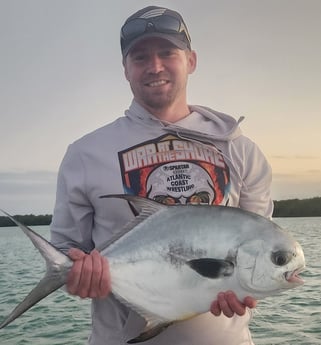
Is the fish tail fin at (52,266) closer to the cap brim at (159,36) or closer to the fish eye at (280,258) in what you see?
the fish eye at (280,258)

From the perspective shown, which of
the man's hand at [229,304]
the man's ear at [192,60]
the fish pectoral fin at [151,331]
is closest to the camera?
the man's hand at [229,304]

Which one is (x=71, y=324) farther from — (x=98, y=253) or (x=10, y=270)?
(x=10, y=270)

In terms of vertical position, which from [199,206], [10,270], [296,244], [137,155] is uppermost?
[137,155]

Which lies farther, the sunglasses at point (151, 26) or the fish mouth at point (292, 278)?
the sunglasses at point (151, 26)

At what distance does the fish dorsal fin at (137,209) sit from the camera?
9.64ft

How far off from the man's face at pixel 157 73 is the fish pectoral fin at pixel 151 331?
4.34 feet

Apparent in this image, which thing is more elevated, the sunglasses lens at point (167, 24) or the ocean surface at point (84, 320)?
the sunglasses lens at point (167, 24)

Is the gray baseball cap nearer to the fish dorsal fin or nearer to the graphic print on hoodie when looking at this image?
the graphic print on hoodie

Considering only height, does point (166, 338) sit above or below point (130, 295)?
below

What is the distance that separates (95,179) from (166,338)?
0.99 m

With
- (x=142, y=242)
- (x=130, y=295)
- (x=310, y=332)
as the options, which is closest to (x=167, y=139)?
(x=142, y=242)

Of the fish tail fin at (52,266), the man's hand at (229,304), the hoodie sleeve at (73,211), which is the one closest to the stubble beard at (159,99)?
the hoodie sleeve at (73,211)

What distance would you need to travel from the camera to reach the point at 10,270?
2258 centimetres

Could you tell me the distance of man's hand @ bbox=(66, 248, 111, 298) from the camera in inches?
109
